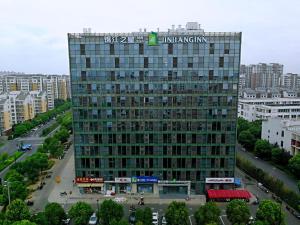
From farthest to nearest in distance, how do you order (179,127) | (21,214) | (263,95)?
(263,95) → (179,127) → (21,214)

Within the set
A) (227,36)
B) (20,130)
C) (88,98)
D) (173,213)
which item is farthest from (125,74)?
(20,130)

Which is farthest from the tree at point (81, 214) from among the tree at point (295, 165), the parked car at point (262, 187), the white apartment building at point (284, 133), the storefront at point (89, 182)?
the white apartment building at point (284, 133)

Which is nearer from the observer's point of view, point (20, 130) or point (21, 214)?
point (21, 214)

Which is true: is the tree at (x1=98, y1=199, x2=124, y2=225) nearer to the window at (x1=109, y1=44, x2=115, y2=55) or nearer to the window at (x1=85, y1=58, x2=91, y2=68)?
the window at (x1=85, y1=58, x2=91, y2=68)

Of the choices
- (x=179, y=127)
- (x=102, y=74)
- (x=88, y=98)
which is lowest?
(x=179, y=127)

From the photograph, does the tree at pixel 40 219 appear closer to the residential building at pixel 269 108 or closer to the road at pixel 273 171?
the road at pixel 273 171

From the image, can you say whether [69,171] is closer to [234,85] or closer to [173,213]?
[173,213]

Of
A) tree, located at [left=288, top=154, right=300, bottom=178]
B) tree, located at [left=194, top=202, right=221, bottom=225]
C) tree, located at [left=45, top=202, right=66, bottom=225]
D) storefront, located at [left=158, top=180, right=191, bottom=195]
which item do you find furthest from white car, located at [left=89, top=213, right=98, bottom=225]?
tree, located at [left=288, top=154, right=300, bottom=178]
